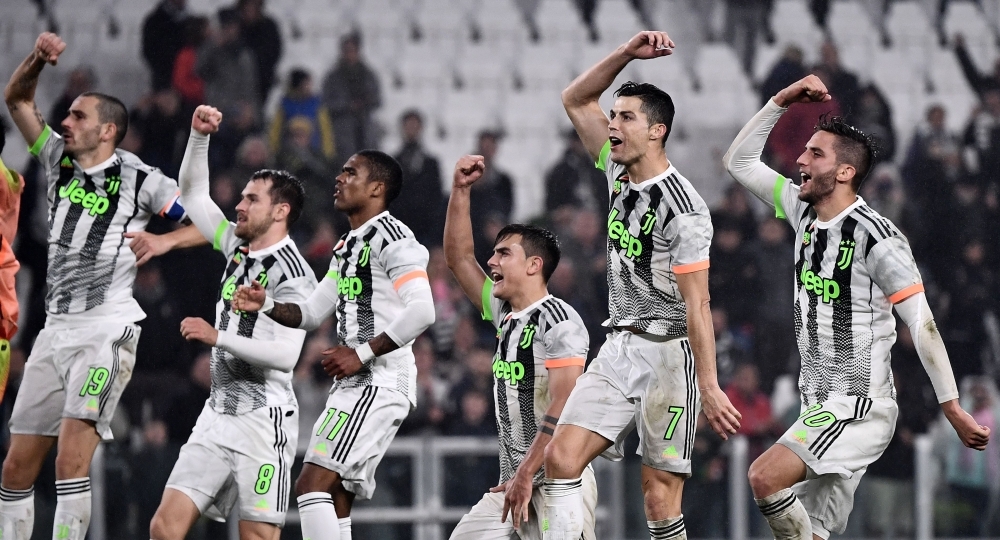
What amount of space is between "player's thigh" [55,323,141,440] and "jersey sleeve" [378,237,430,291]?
1.42 m

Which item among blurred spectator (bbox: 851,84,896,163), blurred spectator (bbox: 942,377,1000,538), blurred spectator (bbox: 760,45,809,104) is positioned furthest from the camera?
blurred spectator (bbox: 760,45,809,104)

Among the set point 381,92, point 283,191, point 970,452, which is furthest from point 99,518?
point 970,452

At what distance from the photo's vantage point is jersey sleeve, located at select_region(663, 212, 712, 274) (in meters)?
4.86

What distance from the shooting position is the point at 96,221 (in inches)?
239

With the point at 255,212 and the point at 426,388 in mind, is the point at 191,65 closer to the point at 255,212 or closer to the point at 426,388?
the point at 426,388

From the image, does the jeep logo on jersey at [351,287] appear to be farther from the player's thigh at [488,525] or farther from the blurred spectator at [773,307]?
the blurred spectator at [773,307]

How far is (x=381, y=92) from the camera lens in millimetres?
11352

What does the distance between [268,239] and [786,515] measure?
266 centimetres

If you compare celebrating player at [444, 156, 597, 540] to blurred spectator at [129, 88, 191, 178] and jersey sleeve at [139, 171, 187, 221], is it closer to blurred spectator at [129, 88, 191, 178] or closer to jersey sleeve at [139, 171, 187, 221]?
jersey sleeve at [139, 171, 187, 221]

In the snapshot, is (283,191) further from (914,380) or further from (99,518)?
(914,380)

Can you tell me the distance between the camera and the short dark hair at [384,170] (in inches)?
230

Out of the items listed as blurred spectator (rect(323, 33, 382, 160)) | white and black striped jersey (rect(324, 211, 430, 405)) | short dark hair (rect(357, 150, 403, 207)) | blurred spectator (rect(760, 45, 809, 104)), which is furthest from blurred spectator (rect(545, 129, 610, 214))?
white and black striped jersey (rect(324, 211, 430, 405))

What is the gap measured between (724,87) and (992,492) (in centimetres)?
456

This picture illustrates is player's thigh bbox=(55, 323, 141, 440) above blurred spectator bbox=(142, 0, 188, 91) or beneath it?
beneath
